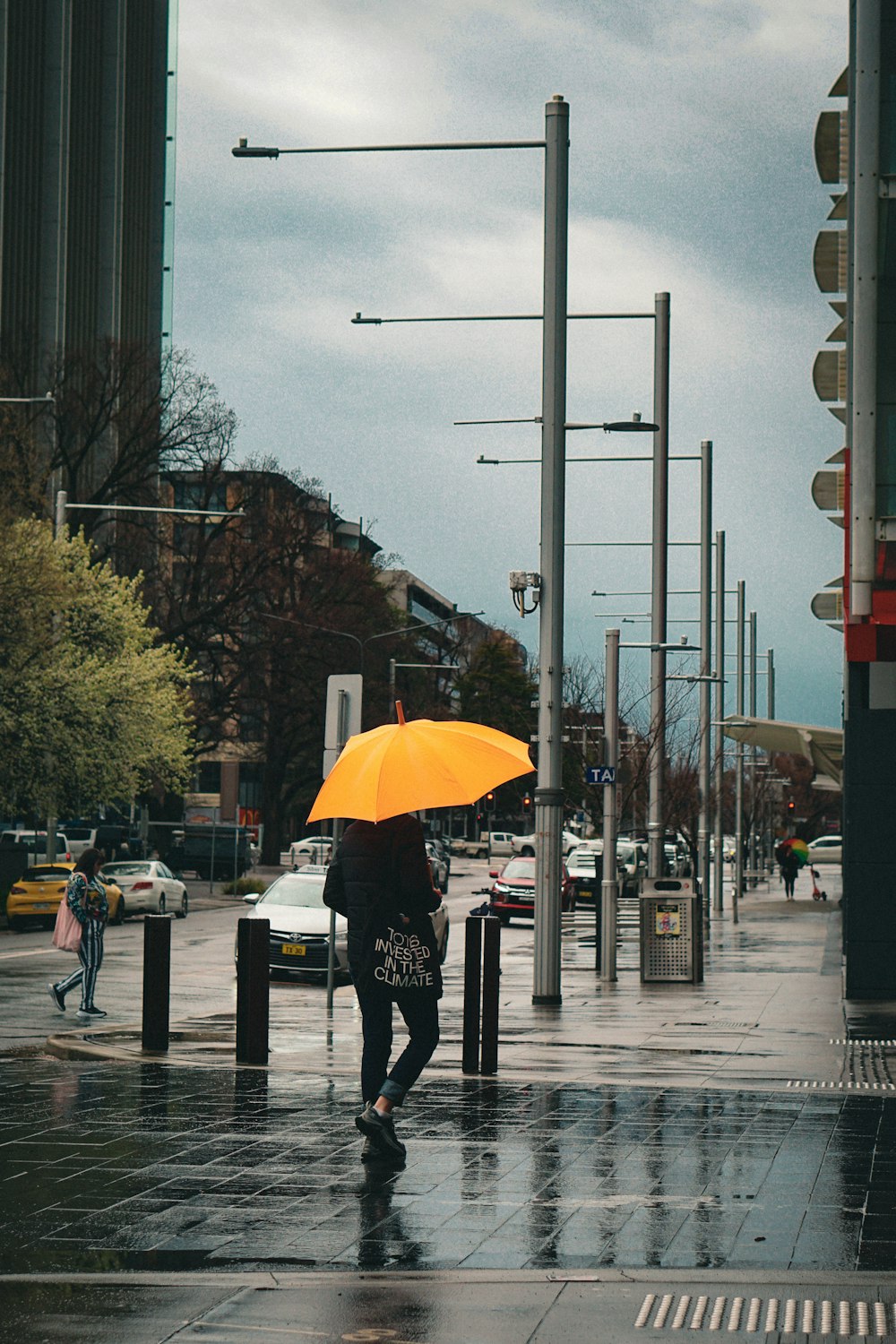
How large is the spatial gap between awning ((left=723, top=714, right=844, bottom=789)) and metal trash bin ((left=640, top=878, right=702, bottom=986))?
1143 cm

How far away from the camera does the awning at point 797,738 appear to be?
38.1m

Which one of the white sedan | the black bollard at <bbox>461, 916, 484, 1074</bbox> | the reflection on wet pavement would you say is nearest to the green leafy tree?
the white sedan

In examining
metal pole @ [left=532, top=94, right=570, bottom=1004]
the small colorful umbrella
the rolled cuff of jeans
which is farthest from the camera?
the small colorful umbrella

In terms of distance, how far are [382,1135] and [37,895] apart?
101 ft

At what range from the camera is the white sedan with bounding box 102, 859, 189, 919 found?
146ft

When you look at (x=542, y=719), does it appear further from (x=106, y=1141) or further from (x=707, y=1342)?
(x=707, y=1342)

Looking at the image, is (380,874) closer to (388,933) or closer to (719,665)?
(388,933)

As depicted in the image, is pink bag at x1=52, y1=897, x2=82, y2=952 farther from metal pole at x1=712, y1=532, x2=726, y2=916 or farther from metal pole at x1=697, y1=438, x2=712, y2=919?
metal pole at x1=712, y1=532, x2=726, y2=916

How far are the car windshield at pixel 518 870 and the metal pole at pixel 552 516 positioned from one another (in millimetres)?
25333

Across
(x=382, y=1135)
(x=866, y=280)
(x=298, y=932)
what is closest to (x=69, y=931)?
(x=298, y=932)

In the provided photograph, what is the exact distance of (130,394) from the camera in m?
54.8

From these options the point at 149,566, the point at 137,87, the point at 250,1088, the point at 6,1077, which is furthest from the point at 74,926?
the point at 137,87

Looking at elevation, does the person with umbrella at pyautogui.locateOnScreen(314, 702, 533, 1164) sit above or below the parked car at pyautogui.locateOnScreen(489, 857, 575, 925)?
above

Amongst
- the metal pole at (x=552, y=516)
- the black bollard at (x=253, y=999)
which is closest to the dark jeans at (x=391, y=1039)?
the black bollard at (x=253, y=999)
